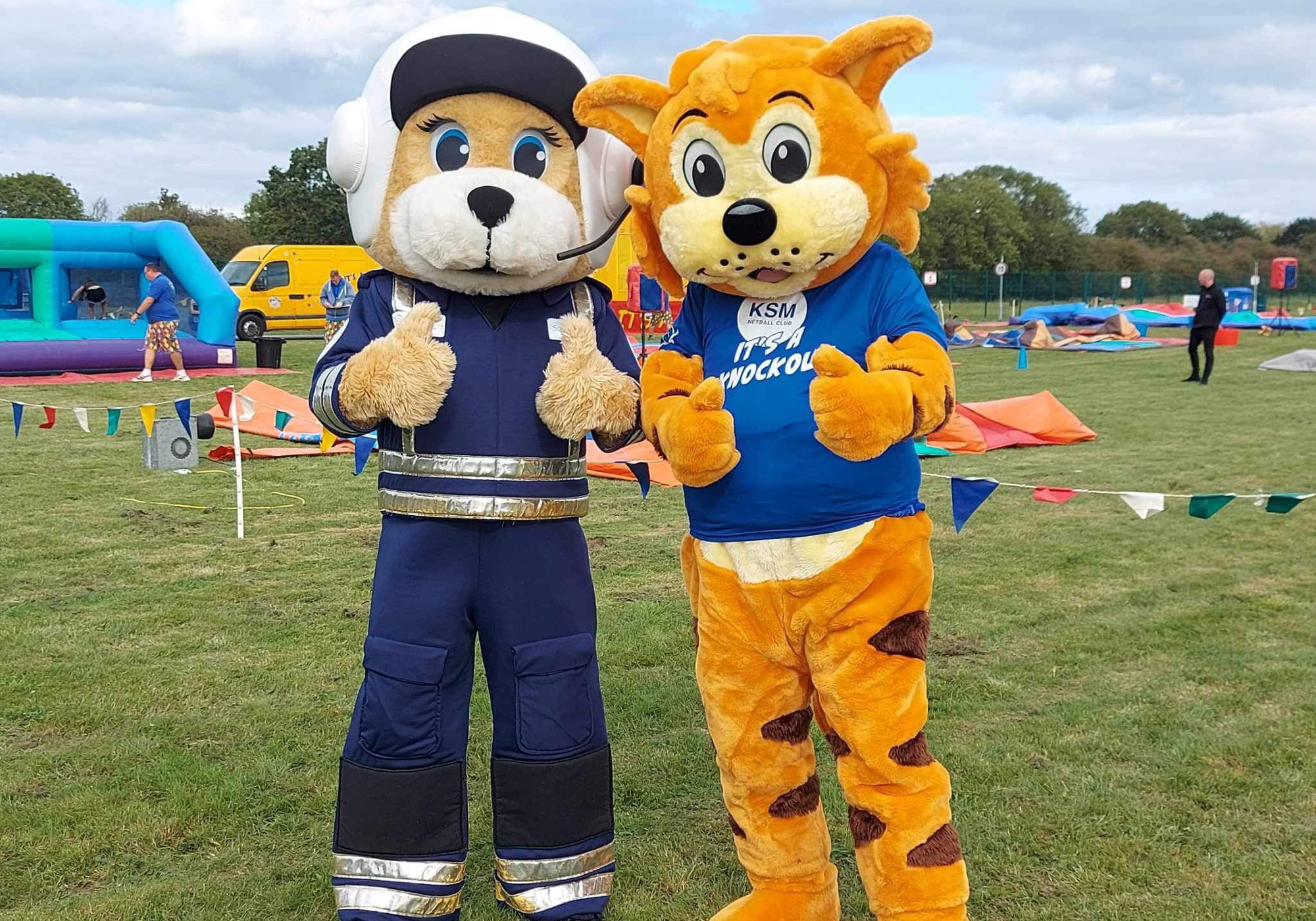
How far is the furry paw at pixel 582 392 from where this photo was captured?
293 cm

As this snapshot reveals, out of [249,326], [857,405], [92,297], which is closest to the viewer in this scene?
[857,405]

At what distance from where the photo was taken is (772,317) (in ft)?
9.09

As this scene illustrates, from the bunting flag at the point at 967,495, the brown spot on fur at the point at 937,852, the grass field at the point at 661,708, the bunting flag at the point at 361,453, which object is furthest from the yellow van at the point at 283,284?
the brown spot on fur at the point at 937,852

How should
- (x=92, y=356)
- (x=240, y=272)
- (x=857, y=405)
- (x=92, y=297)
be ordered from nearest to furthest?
(x=857, y=405), (x=92, y=356), (x=92, y=297), (x=240, y=272)

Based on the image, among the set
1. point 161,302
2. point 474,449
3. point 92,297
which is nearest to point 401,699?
point 474,449

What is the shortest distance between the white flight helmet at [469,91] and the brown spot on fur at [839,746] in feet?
4.32

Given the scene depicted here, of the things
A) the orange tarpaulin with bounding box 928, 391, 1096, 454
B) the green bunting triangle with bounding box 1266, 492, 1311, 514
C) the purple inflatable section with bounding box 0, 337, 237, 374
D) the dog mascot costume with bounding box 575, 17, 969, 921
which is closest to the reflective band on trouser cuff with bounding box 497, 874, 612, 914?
the dog mascot costume with bounding box 575, 17, 969, 921

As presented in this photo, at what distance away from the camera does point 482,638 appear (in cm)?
305

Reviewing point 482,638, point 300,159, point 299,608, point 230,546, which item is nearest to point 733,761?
point 482,638

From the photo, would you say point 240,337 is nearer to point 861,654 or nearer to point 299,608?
point 299,608

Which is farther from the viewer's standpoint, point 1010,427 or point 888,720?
point 1010,427

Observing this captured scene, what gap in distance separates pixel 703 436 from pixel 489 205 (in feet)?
2.46

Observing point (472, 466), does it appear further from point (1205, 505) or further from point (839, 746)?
point (1205, 505)

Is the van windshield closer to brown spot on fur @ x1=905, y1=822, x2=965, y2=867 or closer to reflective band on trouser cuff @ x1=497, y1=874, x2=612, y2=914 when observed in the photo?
reflective band on trouser cuff @ x1=497, y1=874, x2=612, y2=914
